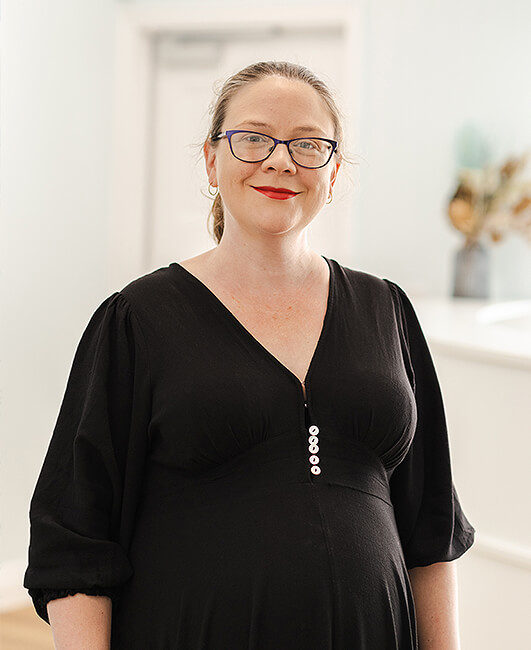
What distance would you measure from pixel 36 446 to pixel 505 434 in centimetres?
185

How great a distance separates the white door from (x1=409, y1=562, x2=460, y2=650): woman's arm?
2.52 m

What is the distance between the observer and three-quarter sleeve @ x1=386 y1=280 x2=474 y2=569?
1.23 meters

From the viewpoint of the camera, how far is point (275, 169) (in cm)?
109

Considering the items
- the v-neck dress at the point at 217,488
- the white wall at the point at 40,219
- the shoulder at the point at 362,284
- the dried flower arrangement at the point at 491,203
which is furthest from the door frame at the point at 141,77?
the v-neck dress at the point at 217,488

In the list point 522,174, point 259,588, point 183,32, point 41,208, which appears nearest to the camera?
point 259,588

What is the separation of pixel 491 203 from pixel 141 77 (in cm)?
165

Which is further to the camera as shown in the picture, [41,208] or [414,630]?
[41,208]

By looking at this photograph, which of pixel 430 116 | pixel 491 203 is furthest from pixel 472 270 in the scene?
pixel 430 116

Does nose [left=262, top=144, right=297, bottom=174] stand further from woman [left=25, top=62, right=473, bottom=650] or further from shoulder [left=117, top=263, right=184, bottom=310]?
shoulder [left=117, top=263, right=184, bottom=310]

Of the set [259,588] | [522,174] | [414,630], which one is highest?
[522,174]

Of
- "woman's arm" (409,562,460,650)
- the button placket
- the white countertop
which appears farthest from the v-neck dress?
the white countertop

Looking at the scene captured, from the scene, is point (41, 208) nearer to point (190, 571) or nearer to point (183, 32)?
point (183, 32)

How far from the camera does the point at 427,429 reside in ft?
4.17

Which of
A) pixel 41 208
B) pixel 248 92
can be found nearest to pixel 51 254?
pixel 41 208
